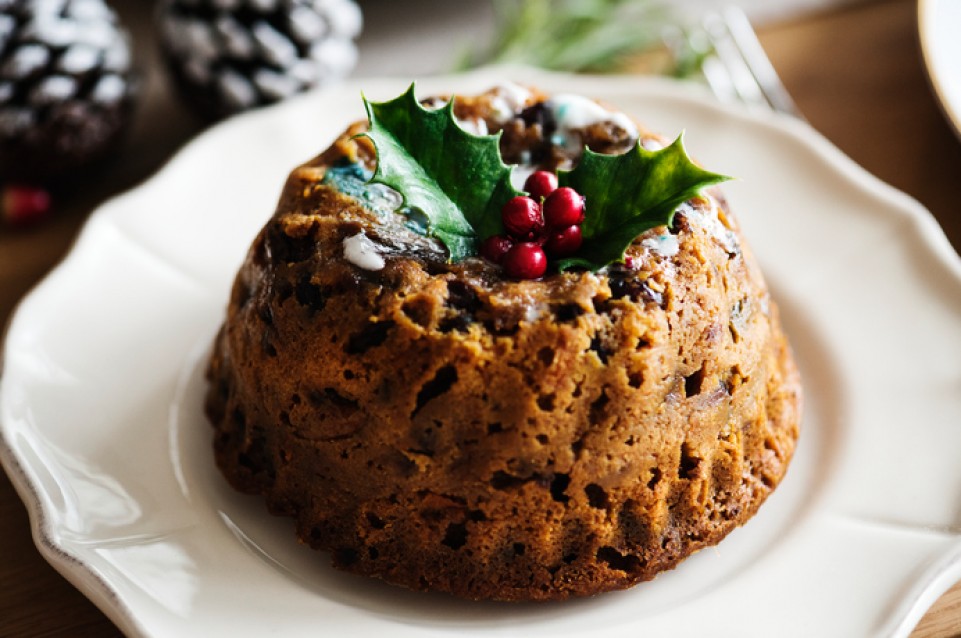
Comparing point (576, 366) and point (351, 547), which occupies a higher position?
point (576, 366)

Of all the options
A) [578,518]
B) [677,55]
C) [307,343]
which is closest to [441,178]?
[307,343]

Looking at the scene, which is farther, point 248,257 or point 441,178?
point 248,257

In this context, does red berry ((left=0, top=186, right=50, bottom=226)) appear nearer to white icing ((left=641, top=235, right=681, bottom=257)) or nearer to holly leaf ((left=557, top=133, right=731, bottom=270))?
holly leaf ((left=557, top=133, right=731, bottom=270))

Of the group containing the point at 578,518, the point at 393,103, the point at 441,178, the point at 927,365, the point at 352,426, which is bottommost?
the point at 927,365

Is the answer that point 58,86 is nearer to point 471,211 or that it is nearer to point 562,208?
point 471,211

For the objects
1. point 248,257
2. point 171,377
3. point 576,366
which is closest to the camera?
point 576,366

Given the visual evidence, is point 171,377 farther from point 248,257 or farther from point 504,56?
point 504,56

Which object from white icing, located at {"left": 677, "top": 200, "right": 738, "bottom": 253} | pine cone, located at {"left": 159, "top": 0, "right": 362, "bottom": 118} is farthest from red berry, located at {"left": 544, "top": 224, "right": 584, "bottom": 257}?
pine cone, located at {"left": 159, "top": 0, "right": 362, "bottom": 118}
